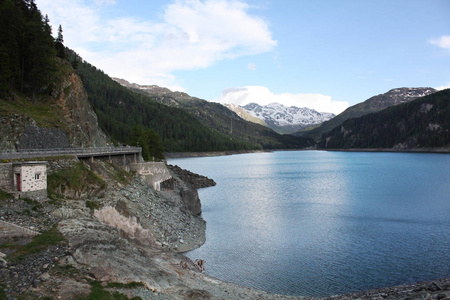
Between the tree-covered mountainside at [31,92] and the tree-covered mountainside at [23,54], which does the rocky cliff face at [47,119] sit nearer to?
the tree-covered mountainside at [31,92]

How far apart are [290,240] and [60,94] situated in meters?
43.2

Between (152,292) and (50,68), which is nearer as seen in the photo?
(152,292)

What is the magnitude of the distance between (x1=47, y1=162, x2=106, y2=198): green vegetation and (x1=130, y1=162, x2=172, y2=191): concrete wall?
19.3m

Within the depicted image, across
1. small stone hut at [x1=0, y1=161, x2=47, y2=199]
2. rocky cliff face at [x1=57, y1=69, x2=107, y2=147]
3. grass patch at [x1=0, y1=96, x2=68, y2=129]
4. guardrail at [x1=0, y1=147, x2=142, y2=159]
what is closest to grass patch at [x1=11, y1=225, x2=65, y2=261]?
small stone hut at [x1=0, y1=161, x2=47, y2=199]

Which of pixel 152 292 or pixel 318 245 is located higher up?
pixel 152 292

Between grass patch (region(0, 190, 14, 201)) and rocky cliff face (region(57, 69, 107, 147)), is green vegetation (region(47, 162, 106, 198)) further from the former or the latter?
rocky cliff face (region(57, 69, 107, 147))

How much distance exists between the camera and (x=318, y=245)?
3862 centimetres

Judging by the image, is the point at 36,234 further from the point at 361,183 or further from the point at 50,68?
the point at 361,183

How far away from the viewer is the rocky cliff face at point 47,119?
124ft

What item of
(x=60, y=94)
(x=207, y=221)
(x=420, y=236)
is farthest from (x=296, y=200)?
(x=60, y=94)

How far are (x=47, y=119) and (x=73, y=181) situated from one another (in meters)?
18.2

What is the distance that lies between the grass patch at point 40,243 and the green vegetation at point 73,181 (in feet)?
22.3

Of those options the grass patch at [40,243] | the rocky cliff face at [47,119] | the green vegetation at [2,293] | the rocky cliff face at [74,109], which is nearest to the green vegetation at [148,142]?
the rocky cliff face at [74,109]

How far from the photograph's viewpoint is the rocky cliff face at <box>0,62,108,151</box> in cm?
3766
